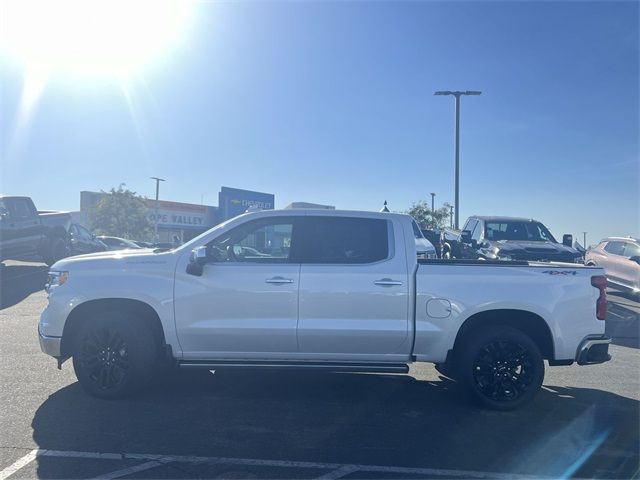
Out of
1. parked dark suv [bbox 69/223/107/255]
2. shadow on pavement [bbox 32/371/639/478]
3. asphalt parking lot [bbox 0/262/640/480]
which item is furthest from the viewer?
parked dark suv [bbox 69/223/107/255]

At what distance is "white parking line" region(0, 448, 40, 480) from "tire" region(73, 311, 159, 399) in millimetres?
1163

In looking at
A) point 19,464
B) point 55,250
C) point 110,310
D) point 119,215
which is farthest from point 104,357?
point 119,215

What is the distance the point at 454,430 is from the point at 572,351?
1559mm

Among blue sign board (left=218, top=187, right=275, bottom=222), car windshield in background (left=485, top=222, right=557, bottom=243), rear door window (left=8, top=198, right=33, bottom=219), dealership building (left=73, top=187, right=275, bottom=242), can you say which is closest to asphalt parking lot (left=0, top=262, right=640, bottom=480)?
car windshield in background (left=485, top=222, right=557, bottom=243)

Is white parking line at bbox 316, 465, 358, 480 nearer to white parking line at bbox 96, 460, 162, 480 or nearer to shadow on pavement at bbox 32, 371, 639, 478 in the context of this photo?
shadow on pavement at bbox 32, 371, 639, 478

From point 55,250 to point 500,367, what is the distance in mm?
15071

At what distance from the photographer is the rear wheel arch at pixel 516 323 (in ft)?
18.2

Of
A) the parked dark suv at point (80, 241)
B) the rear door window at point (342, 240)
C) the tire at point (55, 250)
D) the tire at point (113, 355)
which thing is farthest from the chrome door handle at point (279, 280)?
the parked dark suv at point (80, 241)

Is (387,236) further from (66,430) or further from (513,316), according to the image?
(66,430)

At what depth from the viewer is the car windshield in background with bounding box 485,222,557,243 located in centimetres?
1393

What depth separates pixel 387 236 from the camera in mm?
5727

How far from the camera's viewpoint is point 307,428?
194 inches

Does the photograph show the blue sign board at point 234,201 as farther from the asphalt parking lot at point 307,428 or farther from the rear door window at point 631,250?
the asphalt parking lot at point 307,428

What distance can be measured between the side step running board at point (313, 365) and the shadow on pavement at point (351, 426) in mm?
394
